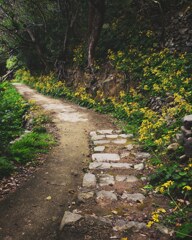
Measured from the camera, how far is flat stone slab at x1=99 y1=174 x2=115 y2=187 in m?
4.83

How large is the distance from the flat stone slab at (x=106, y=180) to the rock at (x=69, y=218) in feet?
3.49

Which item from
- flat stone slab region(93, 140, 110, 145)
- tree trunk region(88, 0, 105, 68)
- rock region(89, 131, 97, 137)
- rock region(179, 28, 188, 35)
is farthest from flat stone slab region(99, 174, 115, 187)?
tree trunk region(88, 0, 105, 68)

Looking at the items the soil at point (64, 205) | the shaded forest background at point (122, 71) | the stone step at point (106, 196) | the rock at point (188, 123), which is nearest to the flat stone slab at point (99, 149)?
the soil at point (64, 205)

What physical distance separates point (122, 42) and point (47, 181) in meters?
9.49

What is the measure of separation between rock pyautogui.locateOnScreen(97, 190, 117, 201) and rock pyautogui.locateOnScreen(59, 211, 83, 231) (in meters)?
0.65

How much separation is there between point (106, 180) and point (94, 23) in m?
9.96

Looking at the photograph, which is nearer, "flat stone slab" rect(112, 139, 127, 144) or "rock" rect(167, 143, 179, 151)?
"rock" rect(167, 143, 179, 151)

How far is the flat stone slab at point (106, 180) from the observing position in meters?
4.83

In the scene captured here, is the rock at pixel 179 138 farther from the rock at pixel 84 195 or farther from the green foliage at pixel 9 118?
the green foliage at pixel 9 118

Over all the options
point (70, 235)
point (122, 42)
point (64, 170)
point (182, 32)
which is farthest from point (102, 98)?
point (70, 235)

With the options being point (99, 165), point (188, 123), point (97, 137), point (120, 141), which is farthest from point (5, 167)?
point (188, 123)

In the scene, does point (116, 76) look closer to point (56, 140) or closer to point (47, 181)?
point (56, 140)

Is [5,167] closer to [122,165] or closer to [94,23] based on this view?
[122,165]

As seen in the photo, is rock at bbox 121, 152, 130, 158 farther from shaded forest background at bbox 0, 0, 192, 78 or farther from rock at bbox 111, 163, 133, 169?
shaded forest background at bbox 0, 0, 192, 78
